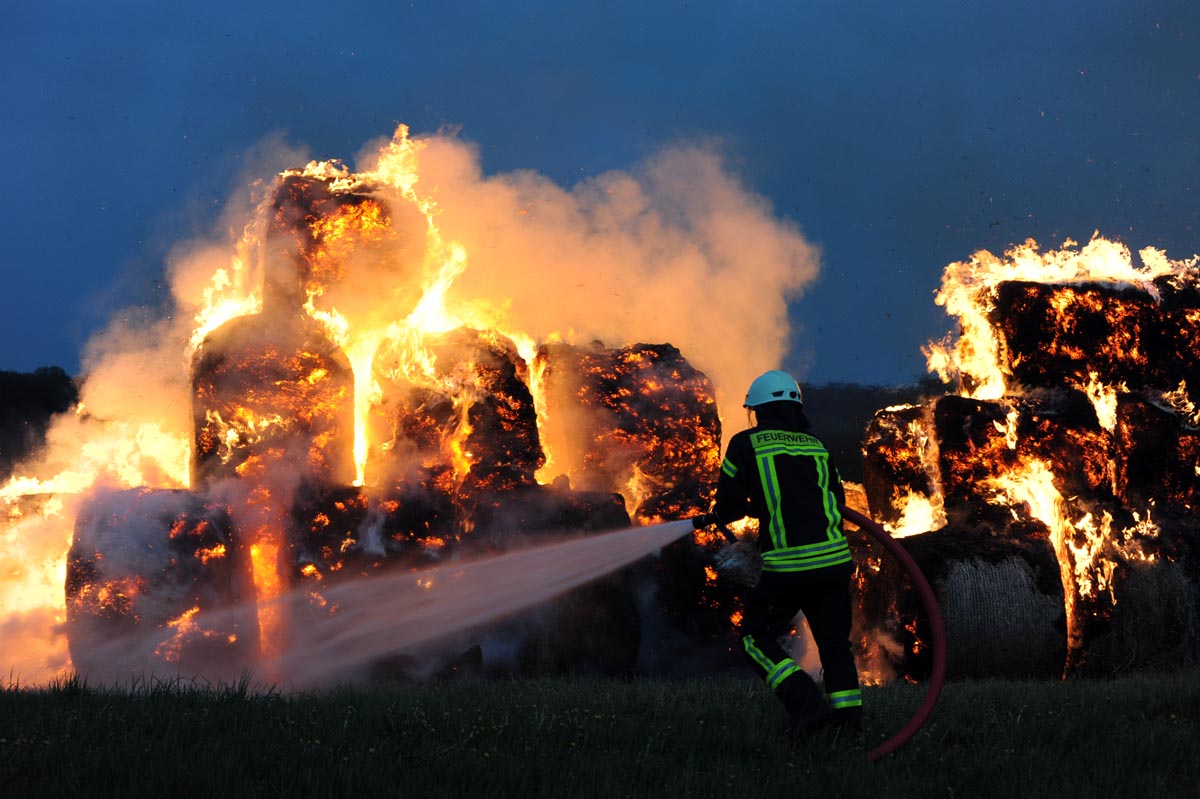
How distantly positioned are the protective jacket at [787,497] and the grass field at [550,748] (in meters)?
1.05

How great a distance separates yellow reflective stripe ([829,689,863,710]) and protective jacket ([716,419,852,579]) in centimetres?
68

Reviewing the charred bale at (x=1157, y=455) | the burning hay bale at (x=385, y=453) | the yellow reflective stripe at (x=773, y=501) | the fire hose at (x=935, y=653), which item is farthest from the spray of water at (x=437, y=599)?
the charred bale at (x=1157, y=455)

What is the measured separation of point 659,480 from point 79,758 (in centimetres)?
842

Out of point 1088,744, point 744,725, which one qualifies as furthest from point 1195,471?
point 744,725

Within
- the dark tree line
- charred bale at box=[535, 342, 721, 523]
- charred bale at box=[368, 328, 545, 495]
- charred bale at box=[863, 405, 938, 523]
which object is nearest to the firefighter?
charred bale at box=[368, 328, 545, 495]

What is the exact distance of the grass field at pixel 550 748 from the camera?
4977mm

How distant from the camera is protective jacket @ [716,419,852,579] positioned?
6648 millimetres

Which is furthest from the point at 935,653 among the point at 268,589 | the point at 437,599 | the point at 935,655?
the point at 268,589

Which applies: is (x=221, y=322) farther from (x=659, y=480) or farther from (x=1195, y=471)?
(x=1195, y=471)

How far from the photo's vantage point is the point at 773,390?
710cm

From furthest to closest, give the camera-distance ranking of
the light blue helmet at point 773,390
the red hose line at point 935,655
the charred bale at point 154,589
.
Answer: the charred bale at point 154,589, the light blue helmet at point 773,390, the red hose line at point 935,655

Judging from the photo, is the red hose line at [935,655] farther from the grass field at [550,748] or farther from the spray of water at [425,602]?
the spray of water at [425,602]

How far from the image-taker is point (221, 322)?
41.1 feet

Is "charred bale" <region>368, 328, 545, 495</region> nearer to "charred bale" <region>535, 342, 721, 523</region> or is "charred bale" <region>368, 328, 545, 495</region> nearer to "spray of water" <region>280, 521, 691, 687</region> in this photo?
"charred bale" <region>535, 342, 721, 523</region>
